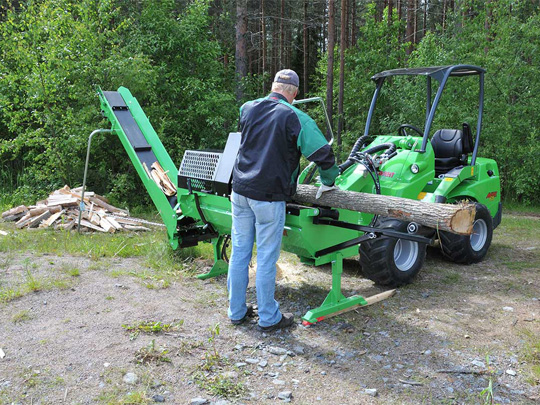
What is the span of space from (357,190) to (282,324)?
205cm

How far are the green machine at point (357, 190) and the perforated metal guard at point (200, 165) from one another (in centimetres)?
1

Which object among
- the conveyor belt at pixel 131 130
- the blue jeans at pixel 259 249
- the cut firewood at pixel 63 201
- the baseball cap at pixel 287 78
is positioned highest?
the baseball cap at pixel 287 78

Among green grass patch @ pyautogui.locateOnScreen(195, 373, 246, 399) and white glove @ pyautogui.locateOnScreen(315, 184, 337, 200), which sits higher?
white glove @ pyautogui.locateOnScreen(315, 184, 337, 200)

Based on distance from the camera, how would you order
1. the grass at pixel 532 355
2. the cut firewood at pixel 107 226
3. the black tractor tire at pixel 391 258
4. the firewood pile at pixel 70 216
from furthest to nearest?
the firewood pile at pixel 70 216 → the cut firewood at pixel 107 226 → the black tractor tire at pixel 391 258 → the grass at pixel 532 355

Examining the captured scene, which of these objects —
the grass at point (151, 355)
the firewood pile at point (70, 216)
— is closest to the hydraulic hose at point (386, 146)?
the grass at point (151, 355)

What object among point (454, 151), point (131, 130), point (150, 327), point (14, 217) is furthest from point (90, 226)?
point (454, 151)

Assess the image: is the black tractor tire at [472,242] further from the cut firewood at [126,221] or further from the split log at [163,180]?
the cut firewood at [126,221]

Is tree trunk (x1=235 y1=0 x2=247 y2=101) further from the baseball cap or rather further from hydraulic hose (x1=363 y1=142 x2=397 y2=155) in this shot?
the baseball cap

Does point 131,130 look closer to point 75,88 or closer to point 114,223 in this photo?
point 114,223

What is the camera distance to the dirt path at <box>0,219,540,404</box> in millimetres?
3371

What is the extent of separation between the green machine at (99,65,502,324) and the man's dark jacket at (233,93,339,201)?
506 mm

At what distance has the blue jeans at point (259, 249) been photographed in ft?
13.6

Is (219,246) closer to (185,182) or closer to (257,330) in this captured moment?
(185,182)

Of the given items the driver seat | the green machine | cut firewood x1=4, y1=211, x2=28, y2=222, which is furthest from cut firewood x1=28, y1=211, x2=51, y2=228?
the driver seat
